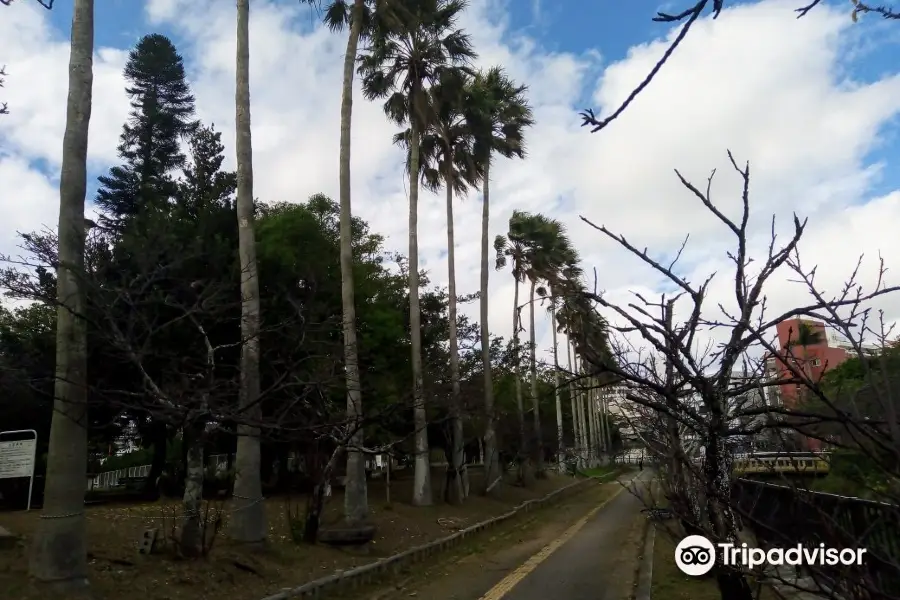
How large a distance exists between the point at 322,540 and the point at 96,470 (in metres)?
24.1

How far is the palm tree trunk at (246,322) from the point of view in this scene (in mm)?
11617

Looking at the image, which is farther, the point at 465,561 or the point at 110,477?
the point at 110,477

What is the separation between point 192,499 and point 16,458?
5.82m

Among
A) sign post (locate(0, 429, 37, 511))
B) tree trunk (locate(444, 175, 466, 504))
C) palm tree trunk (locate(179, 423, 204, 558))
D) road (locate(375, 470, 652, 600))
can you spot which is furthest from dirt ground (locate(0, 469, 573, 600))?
tree trunk (locate(444, 175, 466, 504))

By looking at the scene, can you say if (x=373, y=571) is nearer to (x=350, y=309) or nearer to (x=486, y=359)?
(x=350, y=309)

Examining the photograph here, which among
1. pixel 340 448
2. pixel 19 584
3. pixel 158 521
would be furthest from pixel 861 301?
pixel 158 521

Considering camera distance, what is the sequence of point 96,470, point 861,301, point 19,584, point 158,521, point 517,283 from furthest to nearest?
point 517,283 → point 96,470 → point 158,521 → point 19,584 → point 861,301

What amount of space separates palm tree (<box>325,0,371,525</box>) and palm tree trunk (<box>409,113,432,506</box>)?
302 centimetres

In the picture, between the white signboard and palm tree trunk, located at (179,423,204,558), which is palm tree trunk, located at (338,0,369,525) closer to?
palm tree trunk, located at (179,423,204,558)

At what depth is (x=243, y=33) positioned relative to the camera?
47.4ft

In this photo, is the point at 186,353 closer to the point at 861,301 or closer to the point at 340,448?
the point at 340,448

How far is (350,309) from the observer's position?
16.3 m

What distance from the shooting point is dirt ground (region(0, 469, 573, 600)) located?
8578mm

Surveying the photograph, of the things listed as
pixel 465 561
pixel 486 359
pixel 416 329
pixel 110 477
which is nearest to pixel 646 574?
pixel 465 561
